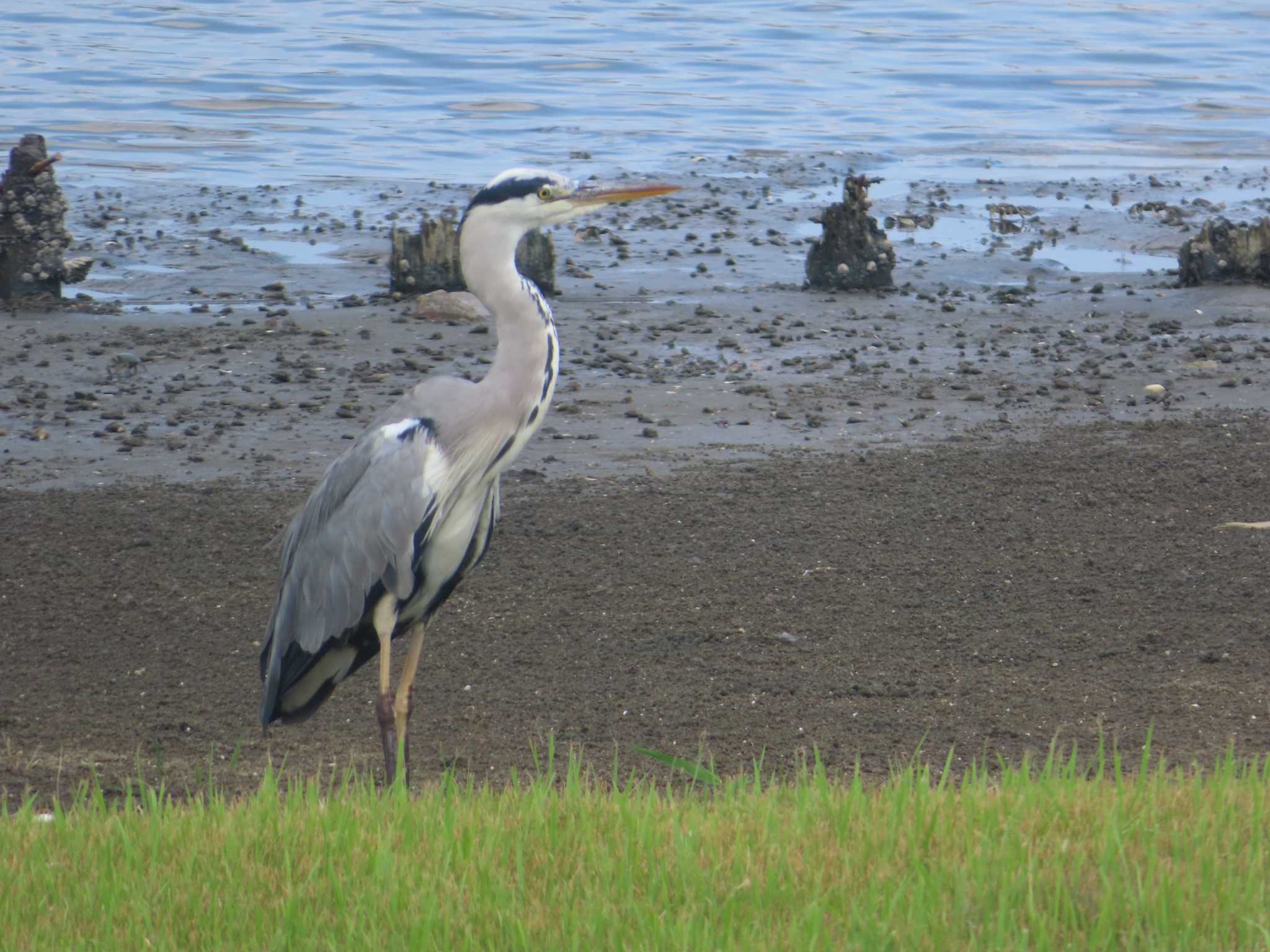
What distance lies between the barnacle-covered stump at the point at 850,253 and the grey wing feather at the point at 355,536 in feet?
27.6

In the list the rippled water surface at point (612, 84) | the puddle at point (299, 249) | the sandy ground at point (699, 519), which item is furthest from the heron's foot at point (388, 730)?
the rippled water surface at point (612, 84)

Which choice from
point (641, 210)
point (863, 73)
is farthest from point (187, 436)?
point (863, 73)

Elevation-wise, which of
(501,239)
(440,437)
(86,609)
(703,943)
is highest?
(501,239)

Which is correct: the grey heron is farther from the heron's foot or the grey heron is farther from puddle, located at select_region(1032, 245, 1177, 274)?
puddle, located at select_region(1032, 245, 1177, 274)

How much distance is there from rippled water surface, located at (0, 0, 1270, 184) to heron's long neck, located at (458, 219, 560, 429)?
15415mm

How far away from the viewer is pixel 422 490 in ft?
17.5

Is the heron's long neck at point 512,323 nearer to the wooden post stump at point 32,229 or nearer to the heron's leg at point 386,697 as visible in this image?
the heron's leg at point 386,697

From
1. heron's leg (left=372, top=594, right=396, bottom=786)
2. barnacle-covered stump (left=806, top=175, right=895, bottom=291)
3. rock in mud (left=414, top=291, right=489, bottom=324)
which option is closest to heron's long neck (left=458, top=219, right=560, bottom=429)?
heron's leg (left=372, top=594, right=396, bottom=786)

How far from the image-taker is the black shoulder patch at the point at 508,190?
5410 millimetres

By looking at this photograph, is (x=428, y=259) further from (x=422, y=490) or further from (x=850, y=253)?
(x=422, y=490)

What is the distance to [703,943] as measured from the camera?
3.43 m

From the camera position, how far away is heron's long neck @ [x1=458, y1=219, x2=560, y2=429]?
5.36 metres

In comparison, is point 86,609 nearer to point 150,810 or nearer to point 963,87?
point 150,810

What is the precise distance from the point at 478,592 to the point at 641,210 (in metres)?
11.6
